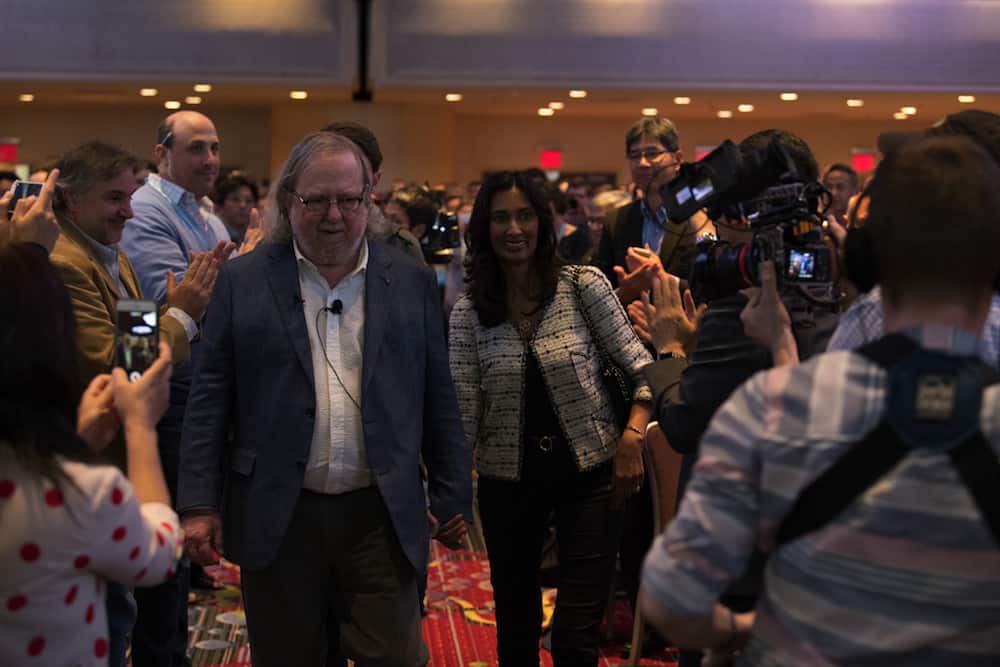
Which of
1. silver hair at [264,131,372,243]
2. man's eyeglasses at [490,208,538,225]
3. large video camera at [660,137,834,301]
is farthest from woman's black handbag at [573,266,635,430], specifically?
large video camera at [660,137,834,301]

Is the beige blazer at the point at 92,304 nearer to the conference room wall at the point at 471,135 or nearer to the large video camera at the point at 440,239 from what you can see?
the large video camera at the point at 440,239

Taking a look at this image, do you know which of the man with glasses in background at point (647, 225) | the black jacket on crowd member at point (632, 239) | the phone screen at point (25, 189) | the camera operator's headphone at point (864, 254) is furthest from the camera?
the black jacket on crowd member at point (632, 239)

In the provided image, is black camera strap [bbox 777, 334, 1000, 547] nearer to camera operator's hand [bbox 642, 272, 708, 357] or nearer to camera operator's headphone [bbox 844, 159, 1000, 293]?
camera operator's headphone [bbox 844, 159, 1000, 293]

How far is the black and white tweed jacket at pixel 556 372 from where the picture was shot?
367 cm

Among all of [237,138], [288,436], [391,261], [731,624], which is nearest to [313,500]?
[288,436]

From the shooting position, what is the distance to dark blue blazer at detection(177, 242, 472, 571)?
9.66 feet

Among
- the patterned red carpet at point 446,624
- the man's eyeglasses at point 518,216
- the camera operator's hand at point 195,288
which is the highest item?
the man's eyeglasses at point 518,216

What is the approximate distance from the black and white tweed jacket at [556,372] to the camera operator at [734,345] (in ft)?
2.46

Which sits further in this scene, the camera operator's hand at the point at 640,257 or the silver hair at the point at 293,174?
the camera operator's hand at the point at 640,257

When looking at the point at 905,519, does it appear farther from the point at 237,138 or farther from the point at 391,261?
the point at 237,138

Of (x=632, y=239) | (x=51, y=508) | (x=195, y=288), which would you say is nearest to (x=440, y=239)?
(x=632, y=239)

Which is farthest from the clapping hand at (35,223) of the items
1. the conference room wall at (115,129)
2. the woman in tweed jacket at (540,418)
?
the conference room wall at (115,129)

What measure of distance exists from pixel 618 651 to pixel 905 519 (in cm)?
326

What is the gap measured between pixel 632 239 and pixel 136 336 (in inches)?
114
